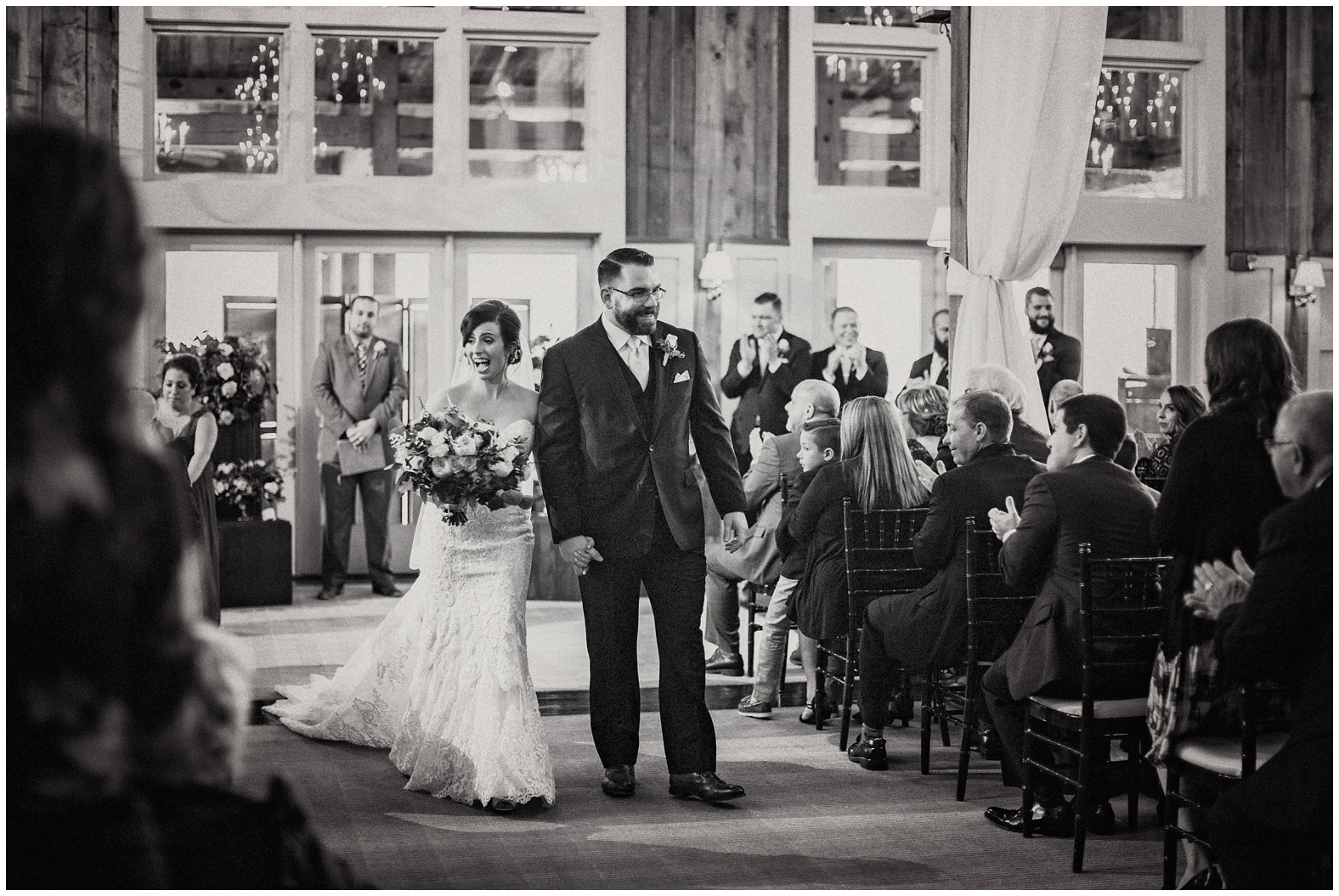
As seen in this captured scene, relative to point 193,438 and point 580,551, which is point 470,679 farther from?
point 193,438

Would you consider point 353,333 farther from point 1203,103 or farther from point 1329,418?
point 1329,418

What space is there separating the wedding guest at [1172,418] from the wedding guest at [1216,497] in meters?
2.82

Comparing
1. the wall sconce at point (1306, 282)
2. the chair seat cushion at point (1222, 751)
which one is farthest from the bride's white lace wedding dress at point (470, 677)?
the wall sconce at point (1306, 282)

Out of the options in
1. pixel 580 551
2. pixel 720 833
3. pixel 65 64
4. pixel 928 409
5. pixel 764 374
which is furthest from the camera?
pixel 65 64

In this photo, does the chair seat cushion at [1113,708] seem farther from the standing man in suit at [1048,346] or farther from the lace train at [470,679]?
the standing man in suit at [1048,346]

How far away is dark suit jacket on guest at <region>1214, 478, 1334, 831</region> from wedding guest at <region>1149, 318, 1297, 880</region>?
0.75 meters

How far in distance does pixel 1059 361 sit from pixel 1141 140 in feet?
12.0

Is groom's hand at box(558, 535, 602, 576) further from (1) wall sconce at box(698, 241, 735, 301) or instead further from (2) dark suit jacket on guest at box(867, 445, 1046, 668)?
(1) wall sconce at box(698, 241, 735, 301)

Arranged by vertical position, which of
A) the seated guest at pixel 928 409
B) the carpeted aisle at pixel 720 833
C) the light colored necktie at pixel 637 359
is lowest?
the carpeted aisle at pixel 720 833

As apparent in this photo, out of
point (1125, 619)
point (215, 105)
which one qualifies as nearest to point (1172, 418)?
point (1125, 619)

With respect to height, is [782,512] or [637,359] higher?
[637,359]

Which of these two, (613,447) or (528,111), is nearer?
(613,447)

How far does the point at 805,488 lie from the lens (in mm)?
5848

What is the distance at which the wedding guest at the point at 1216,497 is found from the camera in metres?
3.49
